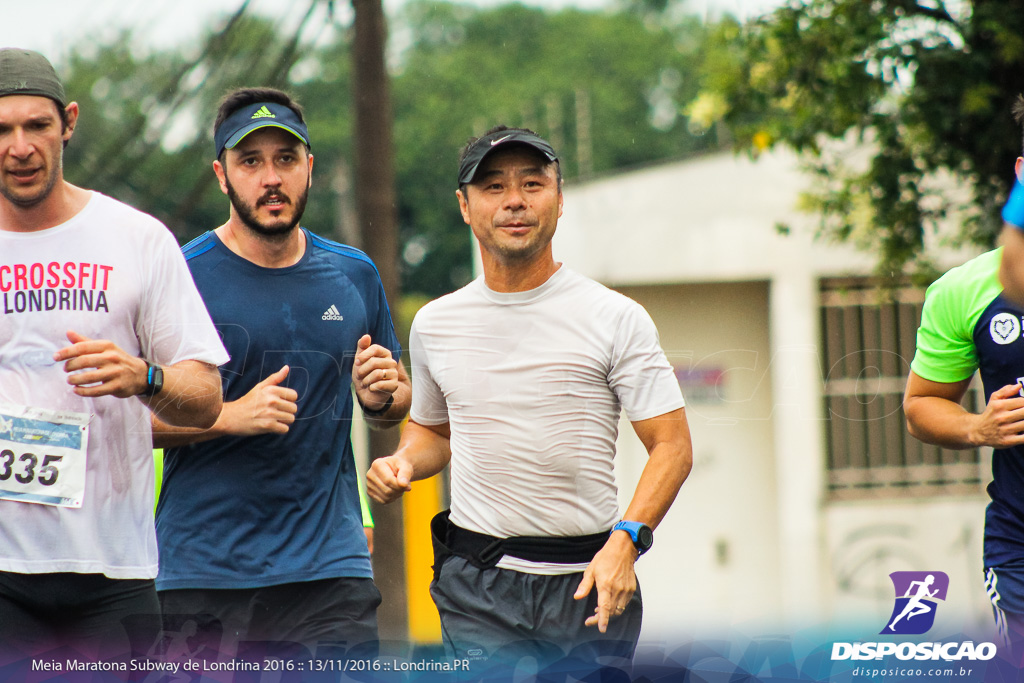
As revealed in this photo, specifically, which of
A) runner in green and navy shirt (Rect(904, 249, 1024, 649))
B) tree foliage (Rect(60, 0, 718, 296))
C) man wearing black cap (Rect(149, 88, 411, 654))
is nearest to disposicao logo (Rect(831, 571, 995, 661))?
runner in green and navy shirt (Rect(904, 249, 1024, 649))

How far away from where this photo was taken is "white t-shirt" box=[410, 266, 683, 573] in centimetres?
297

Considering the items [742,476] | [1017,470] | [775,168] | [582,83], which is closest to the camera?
[1017,470]

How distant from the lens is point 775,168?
10945mm

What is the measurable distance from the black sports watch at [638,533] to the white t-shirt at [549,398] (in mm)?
239

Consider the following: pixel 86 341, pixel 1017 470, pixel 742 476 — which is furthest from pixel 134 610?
pixel 742 476

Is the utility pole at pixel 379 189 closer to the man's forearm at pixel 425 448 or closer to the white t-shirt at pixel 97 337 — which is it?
the man's forearm at pixel 425 448

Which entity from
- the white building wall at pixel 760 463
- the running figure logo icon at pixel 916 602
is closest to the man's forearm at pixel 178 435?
the running figure logo icon at pixel 916 602

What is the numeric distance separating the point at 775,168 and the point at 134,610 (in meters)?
8.97

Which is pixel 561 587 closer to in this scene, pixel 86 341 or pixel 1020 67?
pixel 86 341

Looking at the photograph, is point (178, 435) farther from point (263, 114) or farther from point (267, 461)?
point (263, 114)

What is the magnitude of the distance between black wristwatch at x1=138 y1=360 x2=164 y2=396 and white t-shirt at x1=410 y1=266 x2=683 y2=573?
2.36 feet

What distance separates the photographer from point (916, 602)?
3338 mm

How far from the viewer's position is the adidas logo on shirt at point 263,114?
324 centimetres

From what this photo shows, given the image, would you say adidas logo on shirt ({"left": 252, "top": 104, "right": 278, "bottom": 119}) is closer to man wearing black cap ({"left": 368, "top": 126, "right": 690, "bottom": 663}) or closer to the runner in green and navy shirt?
man wearing black cap ({"left": 368, "top": 126, "right": 690, "bottom": 663})
